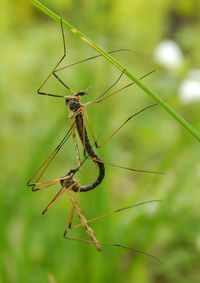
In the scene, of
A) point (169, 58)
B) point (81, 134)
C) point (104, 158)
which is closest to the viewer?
point (81, 134)

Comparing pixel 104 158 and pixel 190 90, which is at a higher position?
A: pixel 190 90

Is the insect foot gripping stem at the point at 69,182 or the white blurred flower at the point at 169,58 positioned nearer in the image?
the insect foot gripping stem at the point at 69,182

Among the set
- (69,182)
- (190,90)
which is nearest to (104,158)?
(69,182)

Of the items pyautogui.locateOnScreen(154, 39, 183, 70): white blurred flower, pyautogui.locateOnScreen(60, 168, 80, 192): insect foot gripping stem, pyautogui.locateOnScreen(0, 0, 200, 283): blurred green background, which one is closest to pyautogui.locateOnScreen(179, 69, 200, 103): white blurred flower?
pyautogui.locateOnScreen(0, 0, 200, 283): blurred green background

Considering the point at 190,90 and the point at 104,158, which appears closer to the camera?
the point at 104,158

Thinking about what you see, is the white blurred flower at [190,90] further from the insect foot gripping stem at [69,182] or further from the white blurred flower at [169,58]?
the insect foot gripping stem at [69,182]

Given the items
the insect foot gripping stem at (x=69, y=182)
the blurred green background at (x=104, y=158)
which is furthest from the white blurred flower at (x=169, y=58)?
the insect foot gripping stem at (x=69, y=182)

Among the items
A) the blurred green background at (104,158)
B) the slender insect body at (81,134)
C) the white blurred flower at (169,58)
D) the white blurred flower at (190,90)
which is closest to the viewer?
the slender insect body at (81,134)

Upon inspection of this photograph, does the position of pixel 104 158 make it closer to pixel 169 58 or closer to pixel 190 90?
pixel 190 90

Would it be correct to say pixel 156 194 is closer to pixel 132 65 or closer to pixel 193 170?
pixel 193 170
